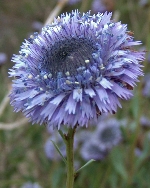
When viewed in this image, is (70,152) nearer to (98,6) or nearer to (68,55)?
(68,55)

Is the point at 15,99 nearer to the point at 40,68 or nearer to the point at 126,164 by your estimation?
the point at 40,68

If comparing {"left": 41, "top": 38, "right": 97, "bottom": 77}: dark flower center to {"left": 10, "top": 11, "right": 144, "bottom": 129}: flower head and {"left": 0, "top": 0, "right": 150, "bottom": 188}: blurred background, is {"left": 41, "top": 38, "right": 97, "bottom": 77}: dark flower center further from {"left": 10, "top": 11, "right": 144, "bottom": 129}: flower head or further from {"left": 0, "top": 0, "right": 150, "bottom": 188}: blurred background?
{"left": 0, "top": 0, "right": 150, "bottom": 188}: blurred background

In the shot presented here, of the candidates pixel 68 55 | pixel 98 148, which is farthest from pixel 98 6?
pixel 68 55

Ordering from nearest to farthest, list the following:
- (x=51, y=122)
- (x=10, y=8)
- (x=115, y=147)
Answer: (x=51, y=122) → (x=115, y=147) → (x=10, y=8)

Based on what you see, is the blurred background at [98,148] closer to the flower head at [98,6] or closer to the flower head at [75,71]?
the flower head at [98,6]

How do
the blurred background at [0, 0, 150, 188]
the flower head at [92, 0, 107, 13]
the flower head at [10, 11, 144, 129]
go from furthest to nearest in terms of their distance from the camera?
the flower head at [92, 0, 107, 13], the blurred background at [0, 0, 150, 188], the flower head at [10, 11, 144, 129]

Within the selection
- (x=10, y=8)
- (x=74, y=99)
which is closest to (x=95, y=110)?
(x=74, y=99)

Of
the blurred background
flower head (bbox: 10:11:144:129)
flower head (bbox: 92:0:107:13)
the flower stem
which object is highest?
flower head (bbox: 92:0:107:13)

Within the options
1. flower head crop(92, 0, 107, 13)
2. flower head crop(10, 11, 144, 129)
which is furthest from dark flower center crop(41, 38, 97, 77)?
flower head crop(92, 0, 107, 13)
